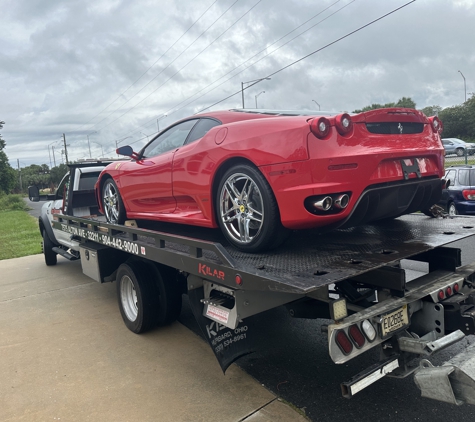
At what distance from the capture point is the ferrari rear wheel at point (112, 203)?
541cm

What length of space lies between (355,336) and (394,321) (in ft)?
1.06

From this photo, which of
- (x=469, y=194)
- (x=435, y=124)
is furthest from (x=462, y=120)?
(x=435, y=124)

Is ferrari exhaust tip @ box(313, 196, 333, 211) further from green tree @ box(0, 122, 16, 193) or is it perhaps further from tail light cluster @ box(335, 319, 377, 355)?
green tree @ box(0, 122, 16, 193)

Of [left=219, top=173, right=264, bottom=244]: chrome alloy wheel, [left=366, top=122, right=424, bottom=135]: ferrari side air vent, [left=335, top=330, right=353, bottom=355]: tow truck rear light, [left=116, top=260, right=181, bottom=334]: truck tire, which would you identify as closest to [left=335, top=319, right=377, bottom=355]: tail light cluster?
[left=335, top=330, right=353, bottom=355]: tow truck rear light

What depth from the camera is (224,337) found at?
3.41m

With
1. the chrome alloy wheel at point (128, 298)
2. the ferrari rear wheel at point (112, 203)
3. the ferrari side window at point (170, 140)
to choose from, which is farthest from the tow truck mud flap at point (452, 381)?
the ferrari rear wheel at point (112, 203)

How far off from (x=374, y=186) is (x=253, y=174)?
2.85ft

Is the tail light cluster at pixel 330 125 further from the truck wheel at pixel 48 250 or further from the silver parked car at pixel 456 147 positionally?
the silver parked car at pixel 456 147

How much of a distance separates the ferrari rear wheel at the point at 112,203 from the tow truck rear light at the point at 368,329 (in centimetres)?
360

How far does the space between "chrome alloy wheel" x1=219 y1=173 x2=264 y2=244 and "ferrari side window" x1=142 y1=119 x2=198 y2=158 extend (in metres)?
1.12

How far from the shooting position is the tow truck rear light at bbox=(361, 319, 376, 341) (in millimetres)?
2578

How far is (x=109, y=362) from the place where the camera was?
13.5 ft

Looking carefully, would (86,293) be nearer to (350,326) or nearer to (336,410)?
(336,410)

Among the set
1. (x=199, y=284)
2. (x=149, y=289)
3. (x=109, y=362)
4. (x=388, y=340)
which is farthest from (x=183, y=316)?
(x=388, y=340)
